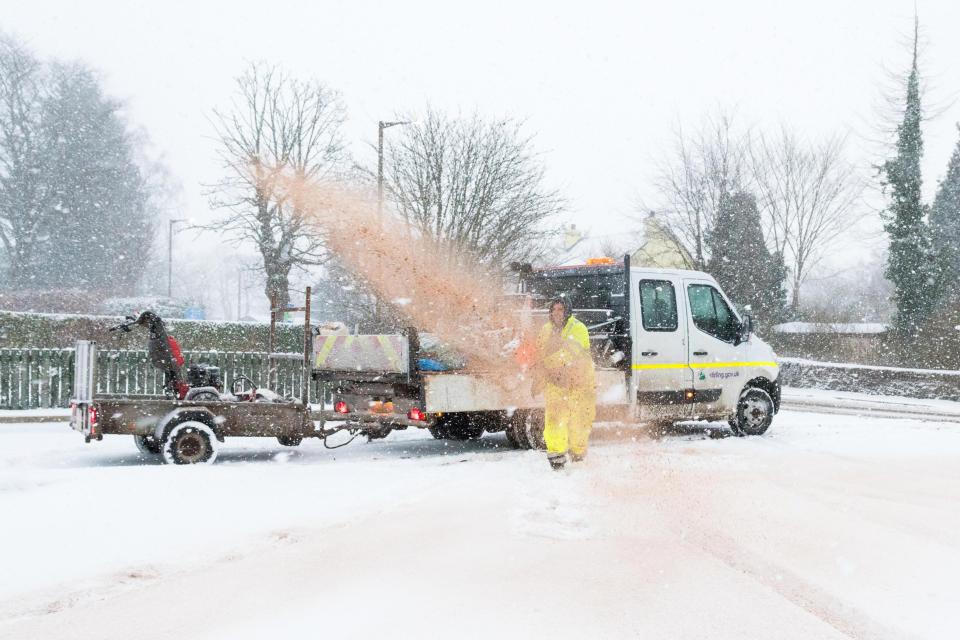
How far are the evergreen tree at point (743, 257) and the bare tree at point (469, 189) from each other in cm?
1363

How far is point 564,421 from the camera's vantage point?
27.5 ft

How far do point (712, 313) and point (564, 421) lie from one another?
4.04 metres

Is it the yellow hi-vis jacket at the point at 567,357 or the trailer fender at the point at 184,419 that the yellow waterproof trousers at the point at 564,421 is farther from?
the trailer fender at the point at 184,419

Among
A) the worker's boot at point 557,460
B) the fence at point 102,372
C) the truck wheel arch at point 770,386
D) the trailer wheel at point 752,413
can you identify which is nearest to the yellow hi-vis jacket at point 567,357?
the worker's boot at point 557,460

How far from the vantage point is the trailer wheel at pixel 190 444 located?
878 centimetres

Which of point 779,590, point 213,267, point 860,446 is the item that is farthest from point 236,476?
point 213,267

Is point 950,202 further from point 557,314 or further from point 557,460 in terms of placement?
point 557,460

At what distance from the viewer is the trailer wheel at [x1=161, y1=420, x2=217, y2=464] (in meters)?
8.78

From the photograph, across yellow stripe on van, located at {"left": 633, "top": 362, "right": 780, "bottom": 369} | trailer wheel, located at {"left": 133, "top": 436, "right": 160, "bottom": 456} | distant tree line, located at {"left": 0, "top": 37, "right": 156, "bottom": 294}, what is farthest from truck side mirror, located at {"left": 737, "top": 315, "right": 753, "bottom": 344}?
distant tree line, located at {"left": 0, "top": 37, "right": 156, "bottom": 294}

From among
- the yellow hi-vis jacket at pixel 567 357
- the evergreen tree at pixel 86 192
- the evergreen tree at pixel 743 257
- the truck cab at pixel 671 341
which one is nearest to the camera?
the yellow hi-vis jacket at pixel 567 357

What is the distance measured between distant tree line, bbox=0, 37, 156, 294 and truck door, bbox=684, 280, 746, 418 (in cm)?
3667

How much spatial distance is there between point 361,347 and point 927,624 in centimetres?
662

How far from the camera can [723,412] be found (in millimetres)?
11617

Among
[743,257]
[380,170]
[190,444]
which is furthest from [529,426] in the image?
[743,257]
